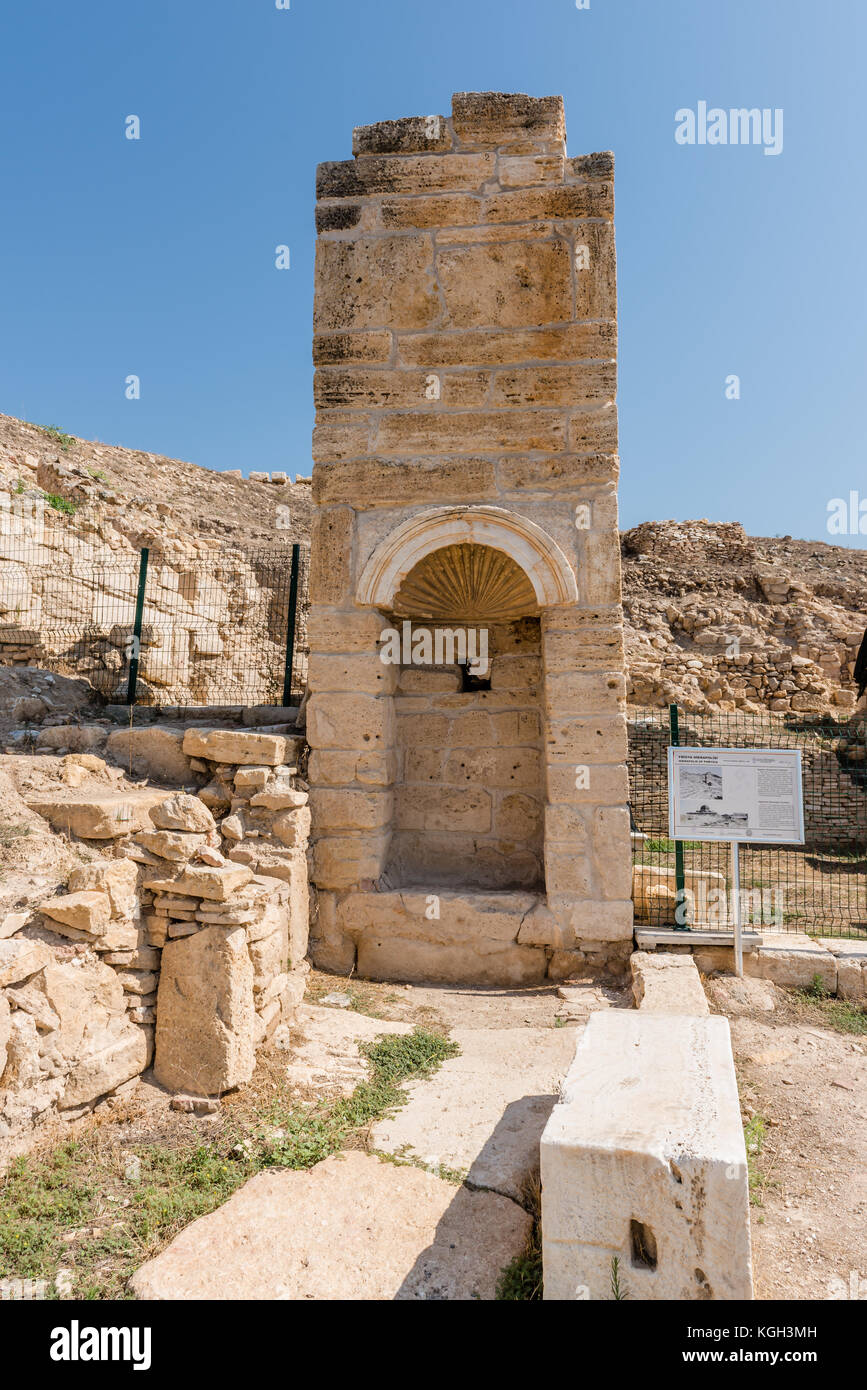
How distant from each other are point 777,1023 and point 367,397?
16.9 ft

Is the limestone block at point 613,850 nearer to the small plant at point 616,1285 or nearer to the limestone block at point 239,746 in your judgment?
the limestone block at point 239,746

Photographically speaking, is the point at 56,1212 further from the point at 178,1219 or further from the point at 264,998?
the point at 264,998

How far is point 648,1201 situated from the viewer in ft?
7.32

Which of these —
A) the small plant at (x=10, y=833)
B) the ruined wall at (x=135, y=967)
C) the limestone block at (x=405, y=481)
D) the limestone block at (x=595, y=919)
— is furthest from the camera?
the limestone block at (x=405, y=481)

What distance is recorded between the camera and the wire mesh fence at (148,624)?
8742 mm

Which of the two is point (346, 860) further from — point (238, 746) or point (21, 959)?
point (21, 959)

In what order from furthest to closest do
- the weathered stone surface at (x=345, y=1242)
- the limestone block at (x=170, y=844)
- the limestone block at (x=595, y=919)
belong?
the limestone block at (x=595, y=919), the limestone block at (x=170, y=844), the weathered stone surface at (x=345, y=1242)

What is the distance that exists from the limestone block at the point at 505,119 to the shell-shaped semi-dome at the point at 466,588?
119 inches

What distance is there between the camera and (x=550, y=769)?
215 inches

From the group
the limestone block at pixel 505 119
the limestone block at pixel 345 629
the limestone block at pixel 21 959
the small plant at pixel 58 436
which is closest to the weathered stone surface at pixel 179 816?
the limestone block at pixel 21 959

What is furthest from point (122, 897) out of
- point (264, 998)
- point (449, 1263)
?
point (449, 1263)

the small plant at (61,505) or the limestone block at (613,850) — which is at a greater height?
the small plant at (61,505)

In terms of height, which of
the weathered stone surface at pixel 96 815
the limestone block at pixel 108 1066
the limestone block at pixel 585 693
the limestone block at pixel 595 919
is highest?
the limestone block at pixel 585 693

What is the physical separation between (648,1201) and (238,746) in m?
3.94
